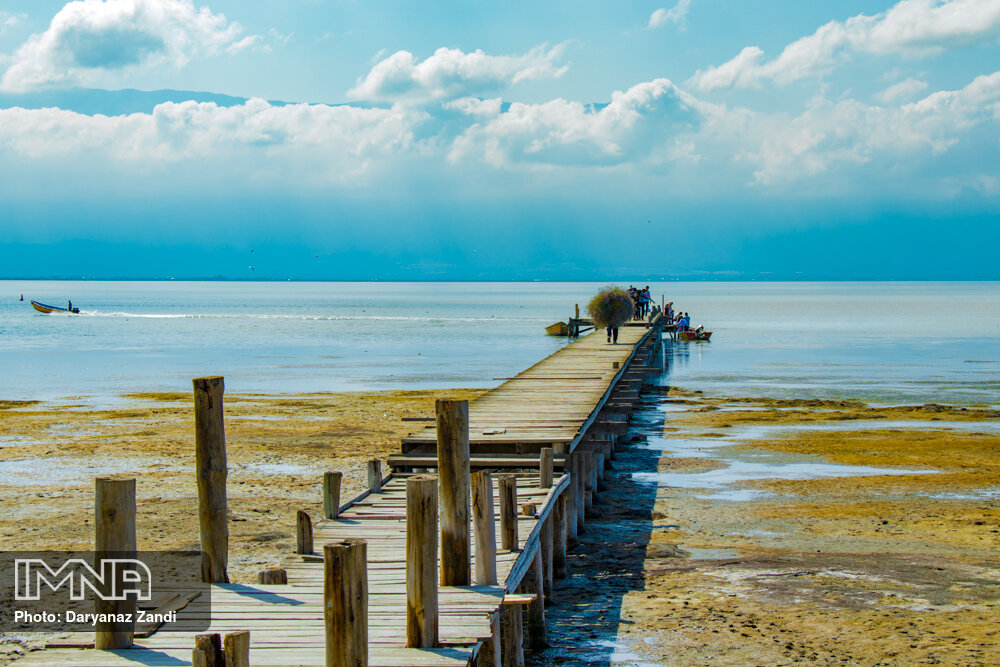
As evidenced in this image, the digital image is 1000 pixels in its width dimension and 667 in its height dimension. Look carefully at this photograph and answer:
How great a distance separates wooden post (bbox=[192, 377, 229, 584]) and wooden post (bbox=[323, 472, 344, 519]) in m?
1.98

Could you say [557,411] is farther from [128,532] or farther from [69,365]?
[69,365]

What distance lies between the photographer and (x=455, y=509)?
7137 millimetres

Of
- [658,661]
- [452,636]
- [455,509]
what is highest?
[455,509]

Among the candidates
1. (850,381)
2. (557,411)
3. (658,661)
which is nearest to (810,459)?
(557,411)

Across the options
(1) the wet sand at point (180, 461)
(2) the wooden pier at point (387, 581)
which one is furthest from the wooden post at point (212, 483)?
(1) the wet sand at point (180, 461)

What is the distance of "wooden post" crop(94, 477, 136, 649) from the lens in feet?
20.0

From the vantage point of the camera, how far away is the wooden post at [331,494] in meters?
9.56

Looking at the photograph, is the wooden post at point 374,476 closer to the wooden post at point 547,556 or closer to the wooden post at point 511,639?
the wooden post at point 547,556

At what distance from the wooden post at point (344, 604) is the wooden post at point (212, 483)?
2325 mm

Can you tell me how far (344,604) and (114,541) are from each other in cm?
165

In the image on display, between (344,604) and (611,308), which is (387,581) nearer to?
(344,604)

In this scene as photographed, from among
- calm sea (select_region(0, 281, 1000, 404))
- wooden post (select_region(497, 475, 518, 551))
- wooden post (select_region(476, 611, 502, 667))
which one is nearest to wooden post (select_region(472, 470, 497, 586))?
wooden post (select_region(476, 611, 502, 667))

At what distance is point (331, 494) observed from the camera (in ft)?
31.4

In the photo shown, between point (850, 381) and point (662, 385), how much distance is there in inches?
254
